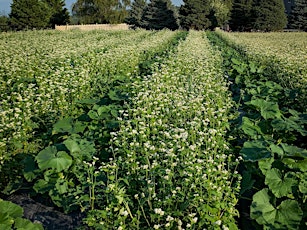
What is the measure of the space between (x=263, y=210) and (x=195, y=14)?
174 ft

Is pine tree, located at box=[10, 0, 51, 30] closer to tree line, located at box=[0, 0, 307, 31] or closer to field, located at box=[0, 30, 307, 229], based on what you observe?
tree line, located at box=[0, 0, 307, 31]

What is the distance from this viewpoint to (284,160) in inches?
146

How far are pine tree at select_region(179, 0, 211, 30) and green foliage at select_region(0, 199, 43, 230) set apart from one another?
173 feet

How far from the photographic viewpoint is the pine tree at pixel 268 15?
2069 inches

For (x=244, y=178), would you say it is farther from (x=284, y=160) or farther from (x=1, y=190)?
(x=1, y=190)

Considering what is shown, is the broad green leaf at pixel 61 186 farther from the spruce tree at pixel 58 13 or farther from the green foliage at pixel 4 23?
the spruce tree at pixel 58 13

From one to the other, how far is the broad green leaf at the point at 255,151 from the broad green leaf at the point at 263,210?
1.96 ft

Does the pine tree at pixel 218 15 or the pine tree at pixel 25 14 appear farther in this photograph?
the pine tree at pixel 218 15

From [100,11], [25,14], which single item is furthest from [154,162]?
[100,11]

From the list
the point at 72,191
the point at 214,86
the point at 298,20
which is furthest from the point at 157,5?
the point at 72,191

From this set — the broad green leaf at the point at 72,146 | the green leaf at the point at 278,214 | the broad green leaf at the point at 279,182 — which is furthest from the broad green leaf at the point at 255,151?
the broad green leaf at the point at 72,146

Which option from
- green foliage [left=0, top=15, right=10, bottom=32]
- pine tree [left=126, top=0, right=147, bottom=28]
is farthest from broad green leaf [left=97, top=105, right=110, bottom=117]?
pine tree [left=126, top=0, right=147, bottom=28]

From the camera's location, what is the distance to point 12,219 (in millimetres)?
2840

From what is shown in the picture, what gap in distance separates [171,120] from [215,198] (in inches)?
95.6
